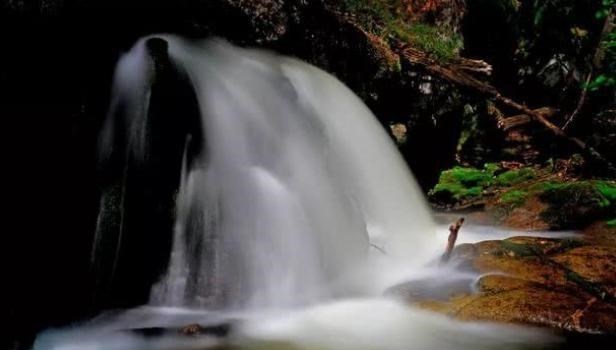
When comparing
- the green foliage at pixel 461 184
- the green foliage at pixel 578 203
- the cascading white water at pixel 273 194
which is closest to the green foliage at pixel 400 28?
the cascading white water at pixel 273 194

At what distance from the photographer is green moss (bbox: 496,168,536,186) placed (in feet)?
29.9

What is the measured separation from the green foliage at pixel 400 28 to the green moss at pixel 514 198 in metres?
2.55

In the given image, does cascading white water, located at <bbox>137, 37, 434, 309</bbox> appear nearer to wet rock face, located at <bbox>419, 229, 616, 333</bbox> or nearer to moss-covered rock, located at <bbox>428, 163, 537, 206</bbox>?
wet rock face, located at <bbox>419, 229, 616, 333</bbox>

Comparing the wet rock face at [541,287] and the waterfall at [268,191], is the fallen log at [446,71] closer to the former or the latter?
the waterfall at [268,191]

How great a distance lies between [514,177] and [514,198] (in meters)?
1.62

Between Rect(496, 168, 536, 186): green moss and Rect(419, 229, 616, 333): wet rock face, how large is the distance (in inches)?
170

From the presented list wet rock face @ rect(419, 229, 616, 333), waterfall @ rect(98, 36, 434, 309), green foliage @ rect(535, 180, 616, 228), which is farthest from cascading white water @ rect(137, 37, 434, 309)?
green foliage @ rect(535, 180, 616, 228)

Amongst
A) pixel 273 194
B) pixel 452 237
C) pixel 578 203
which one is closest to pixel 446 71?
pixel 578 203

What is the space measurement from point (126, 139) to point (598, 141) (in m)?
9.03

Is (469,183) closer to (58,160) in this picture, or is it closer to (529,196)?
(529,196)

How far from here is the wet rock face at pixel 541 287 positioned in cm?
346

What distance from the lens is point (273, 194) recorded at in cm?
492

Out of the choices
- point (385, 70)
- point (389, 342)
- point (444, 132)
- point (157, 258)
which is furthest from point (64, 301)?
point (444, 132)

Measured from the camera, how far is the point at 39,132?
11.2 ft
